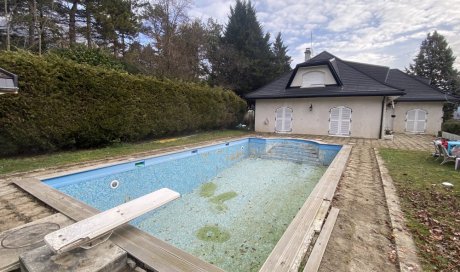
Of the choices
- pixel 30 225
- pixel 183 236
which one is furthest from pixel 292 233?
pixel 30 225

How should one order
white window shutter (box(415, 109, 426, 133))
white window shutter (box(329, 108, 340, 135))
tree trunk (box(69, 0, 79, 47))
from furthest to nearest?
tree trunk (box(69, 0, 79, 47)) < white window shutter (box(415, 109, 426, 133)) < white window shutter (box(329, 108, 340, 135))

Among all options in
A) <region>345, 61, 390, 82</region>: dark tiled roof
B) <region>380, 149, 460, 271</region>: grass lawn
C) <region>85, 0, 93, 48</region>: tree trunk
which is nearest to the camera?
<region>380, 149, 460, 271</region>: grass lawn

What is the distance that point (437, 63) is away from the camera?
30.1 m

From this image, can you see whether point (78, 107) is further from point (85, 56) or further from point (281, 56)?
point (281, 56)

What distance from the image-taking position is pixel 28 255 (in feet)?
6.03

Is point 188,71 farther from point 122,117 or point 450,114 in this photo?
point 450,114

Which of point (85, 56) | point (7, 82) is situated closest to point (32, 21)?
point (85, 56)

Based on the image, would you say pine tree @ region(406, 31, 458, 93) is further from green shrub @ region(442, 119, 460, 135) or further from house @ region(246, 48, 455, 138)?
green shrub @ region(442, 119, 460, 135)

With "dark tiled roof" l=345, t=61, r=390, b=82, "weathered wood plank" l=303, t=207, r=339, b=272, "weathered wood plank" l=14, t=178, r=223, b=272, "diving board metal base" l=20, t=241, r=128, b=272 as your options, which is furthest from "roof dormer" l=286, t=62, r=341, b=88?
"diving board metal base" l=20, t=241, r=128, b=272

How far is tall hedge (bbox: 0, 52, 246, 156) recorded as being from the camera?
586cm

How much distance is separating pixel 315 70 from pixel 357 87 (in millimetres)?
2870

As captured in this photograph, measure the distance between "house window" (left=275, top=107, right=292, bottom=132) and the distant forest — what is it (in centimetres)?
828

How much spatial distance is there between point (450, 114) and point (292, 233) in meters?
31.9

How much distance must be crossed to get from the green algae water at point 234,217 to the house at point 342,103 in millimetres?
7444
